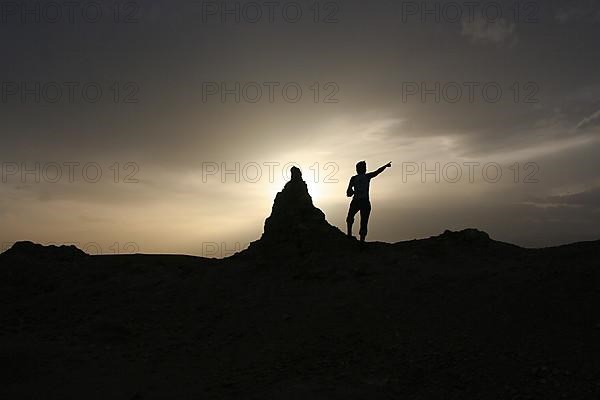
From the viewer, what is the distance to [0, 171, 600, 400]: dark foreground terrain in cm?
720

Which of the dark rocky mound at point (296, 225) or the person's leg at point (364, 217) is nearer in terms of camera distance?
the person's leg at point (364, 217)

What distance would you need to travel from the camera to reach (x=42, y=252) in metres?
18.7

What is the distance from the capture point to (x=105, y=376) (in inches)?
335

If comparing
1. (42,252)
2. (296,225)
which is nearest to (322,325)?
(296,225)

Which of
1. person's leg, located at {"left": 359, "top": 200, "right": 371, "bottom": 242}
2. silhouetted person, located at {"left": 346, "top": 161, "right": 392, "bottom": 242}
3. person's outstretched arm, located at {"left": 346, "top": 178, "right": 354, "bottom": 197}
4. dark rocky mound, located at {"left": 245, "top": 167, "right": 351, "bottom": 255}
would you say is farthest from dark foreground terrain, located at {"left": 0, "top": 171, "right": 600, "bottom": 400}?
person's outstretched arm, located at {"left": 346, "top": 178, "right": 354, "bottom": 197}

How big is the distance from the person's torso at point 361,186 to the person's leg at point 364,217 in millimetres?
232

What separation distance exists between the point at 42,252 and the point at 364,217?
14057mm

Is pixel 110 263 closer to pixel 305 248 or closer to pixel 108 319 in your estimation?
pixel 108 319

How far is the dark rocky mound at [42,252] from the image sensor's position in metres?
17.9

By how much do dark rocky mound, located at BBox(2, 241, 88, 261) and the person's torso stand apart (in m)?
12.6

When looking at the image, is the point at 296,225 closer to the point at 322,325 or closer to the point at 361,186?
the point at 361,186

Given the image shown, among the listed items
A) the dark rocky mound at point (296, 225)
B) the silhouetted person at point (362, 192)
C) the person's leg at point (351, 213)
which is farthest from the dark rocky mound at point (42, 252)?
the silhouetted person at point (362, 192)

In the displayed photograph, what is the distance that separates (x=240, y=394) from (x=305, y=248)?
755 centimetres

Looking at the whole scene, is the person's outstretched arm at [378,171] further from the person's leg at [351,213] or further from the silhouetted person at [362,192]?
the person's leg at [351,213]
